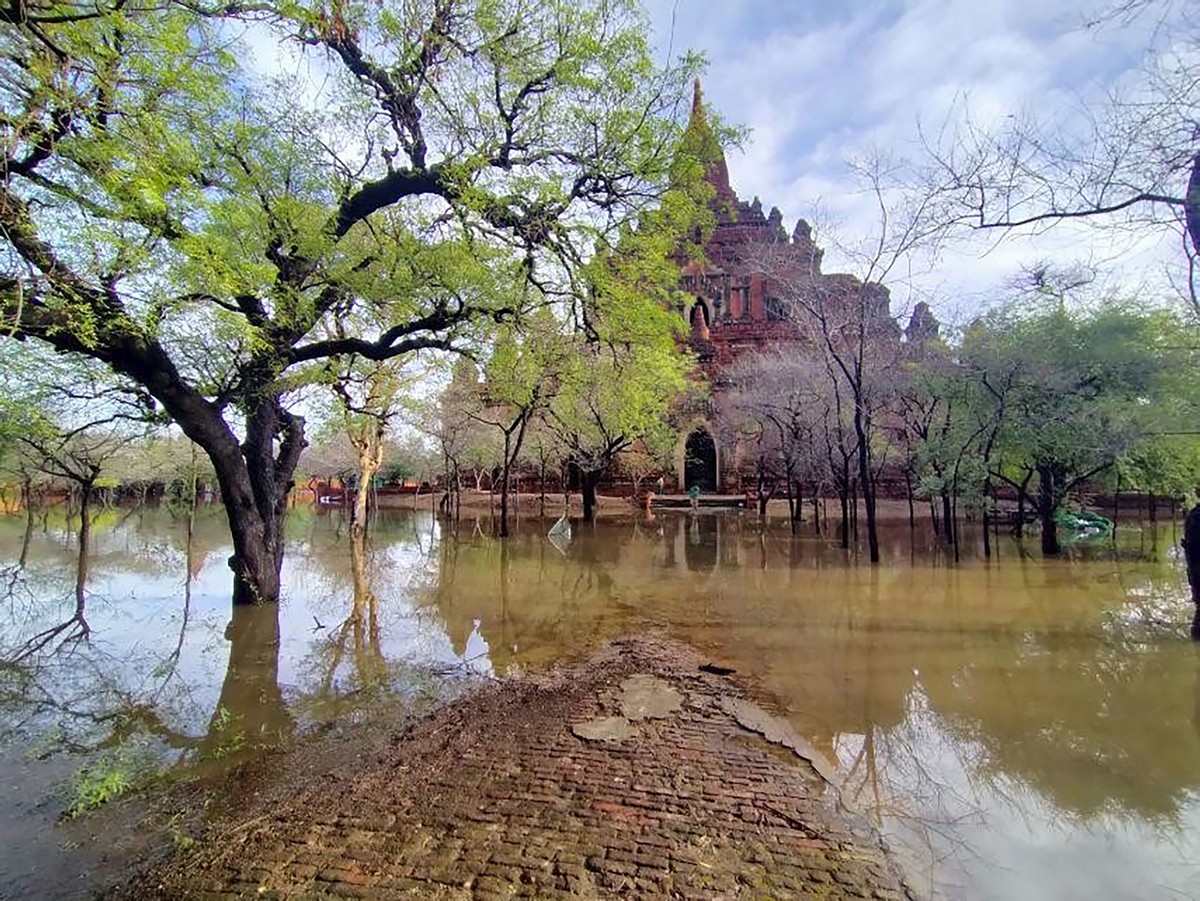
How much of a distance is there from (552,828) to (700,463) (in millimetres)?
34465

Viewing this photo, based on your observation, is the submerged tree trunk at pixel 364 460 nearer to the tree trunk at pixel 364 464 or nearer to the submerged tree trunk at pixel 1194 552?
the tree trunk at pixel 364 464

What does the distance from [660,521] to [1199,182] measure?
23467mm

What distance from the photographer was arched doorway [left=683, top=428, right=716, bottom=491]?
121ft

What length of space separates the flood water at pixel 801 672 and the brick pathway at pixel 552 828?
0.52 m

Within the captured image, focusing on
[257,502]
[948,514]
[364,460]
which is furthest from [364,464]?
[948,514]

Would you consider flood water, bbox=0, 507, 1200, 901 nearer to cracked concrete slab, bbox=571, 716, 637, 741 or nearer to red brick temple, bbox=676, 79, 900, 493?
cracked concrete slab, bbox=571, 716, 637, 741

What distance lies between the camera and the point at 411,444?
37844 millimetres

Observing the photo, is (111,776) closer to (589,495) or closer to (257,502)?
(257,502)

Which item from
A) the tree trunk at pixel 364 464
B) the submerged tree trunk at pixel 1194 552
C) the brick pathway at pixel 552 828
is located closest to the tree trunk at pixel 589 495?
the tree trunk at pixel 364 464

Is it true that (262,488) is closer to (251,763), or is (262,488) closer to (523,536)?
(251,763)

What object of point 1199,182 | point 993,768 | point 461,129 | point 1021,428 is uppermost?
point 461,129

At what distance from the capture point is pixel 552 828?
137 inches

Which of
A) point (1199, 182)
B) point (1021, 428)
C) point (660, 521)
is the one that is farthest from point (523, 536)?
point (1199, 182)

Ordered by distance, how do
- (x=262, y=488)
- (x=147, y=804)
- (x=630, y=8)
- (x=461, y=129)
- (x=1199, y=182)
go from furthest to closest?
(x=262, y=488)
(x=461, y=129)
(x=630, y=8)
(x=1199, y=182)
(x=147, y=804)
